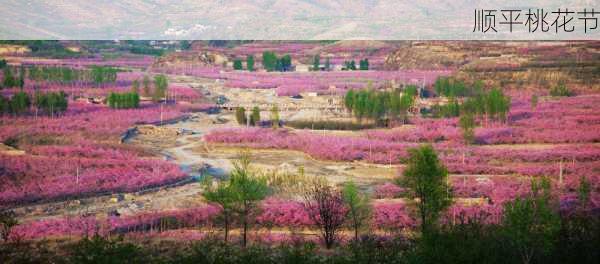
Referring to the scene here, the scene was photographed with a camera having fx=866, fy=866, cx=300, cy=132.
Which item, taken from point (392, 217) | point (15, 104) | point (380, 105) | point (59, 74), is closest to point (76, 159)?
point (15, 104)

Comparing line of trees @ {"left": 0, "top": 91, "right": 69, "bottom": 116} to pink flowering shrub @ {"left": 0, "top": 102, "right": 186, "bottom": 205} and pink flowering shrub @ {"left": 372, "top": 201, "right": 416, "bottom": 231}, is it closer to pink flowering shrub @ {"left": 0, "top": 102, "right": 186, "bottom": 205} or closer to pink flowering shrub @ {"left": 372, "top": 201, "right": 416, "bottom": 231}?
A: pink flowering shrub @ {"left": 0, "top": 102, "right": 186, "bottom": 205}

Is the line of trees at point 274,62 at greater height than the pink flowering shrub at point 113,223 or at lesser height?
greater

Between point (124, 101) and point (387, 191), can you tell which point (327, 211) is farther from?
point (124, 101)

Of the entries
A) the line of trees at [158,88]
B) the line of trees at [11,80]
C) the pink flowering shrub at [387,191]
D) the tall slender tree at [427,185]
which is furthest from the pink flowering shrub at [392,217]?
the line of trees at [11,80]

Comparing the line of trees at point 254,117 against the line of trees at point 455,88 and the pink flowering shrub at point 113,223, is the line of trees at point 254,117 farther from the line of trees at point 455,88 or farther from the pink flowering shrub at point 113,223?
the pink flowering shrub at point 113,223

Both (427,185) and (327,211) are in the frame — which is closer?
(327,211)

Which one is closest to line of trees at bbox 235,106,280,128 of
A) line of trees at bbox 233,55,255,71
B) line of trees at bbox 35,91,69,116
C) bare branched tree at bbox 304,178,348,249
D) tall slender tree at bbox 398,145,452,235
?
line of trees at bbox 35,91,69,116

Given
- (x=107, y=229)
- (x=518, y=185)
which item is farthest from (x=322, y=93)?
(x=107, y=229)
